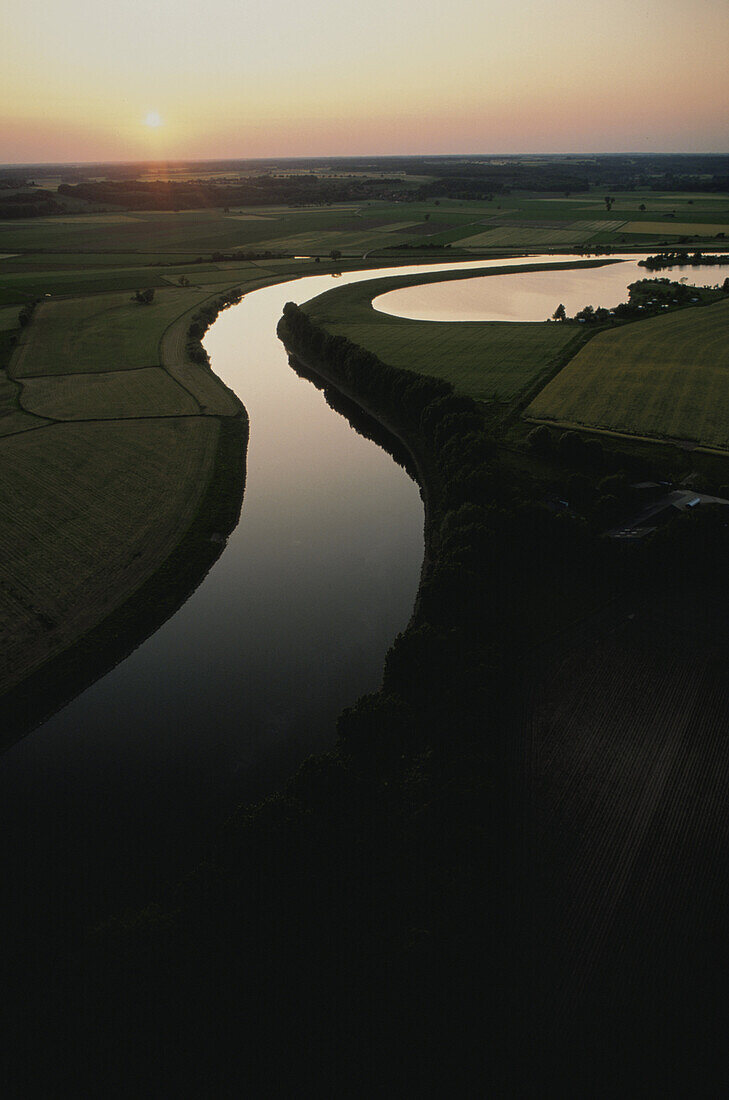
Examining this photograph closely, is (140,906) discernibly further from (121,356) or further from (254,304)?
(254,304)

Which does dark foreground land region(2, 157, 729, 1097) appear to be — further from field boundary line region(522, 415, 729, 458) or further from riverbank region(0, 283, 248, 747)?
field boundary line region(522, 415, 729, 458)

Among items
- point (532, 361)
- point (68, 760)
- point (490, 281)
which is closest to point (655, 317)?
point (532, 361)

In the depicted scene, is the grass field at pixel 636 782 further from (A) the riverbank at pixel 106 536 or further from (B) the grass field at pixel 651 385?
(B) the grass field at pixel 651 385

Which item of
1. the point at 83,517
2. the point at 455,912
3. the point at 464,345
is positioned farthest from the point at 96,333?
the point at 455,912

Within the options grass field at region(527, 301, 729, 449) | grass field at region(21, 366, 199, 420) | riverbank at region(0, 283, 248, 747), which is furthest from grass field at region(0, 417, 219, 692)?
grass field at region(527, 301, 729, 449)

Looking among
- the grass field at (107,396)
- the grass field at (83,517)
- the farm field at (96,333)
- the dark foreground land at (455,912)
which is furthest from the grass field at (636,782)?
the farm field at (96,333)
